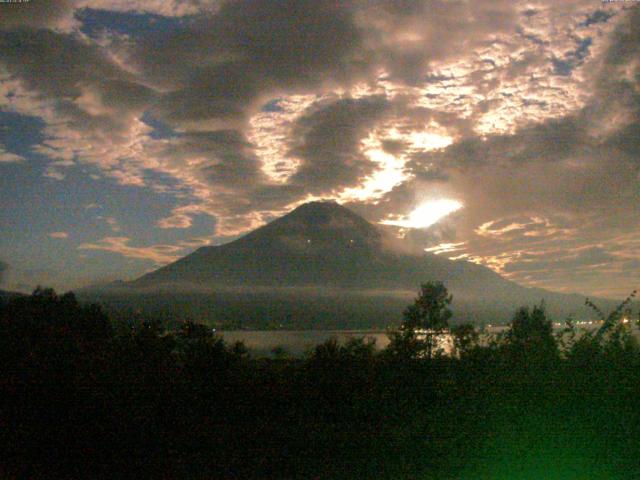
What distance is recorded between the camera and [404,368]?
7562 mm

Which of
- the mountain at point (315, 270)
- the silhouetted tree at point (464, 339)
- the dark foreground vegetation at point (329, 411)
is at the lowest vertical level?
the dark foreground vegetation at point (329, 411)

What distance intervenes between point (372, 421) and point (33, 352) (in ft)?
14.8

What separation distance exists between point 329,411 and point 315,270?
9682cm

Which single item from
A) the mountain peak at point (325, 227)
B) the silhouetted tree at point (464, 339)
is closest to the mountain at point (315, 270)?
the mountain peak at point (325, 227)

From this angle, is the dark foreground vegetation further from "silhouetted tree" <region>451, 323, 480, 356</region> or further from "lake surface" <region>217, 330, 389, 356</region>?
"lake surface" <region>217, 330, 389, 356</region>

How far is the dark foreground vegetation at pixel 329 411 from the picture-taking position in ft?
18.1

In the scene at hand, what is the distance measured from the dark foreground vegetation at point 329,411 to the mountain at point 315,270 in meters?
48.6

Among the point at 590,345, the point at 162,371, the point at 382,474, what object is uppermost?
the point at 590,345

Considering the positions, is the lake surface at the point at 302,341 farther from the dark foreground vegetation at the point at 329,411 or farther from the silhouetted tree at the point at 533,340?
the silhouetted tree at the point at 533,340

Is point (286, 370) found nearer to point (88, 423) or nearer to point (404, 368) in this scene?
point (404, 368)

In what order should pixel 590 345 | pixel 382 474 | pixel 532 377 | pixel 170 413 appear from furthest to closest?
pixel 590 345, pixel 532 377, pixel 170 413, pixel 382 474

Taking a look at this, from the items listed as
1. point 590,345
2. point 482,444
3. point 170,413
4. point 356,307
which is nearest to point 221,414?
point 170,413

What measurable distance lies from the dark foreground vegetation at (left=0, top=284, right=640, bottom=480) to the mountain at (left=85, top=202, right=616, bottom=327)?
159ft

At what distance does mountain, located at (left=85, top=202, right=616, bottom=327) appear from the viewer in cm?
6869
